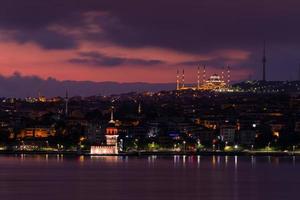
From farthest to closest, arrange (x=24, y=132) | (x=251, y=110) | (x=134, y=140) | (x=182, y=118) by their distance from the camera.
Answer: (x=251, y=110)
(x=182, y=118)
(x=24, y=132)
(x=134, y=140)

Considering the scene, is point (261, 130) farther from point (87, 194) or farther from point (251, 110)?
point (87, 194)

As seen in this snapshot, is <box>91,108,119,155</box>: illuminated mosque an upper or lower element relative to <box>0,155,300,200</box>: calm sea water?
upper

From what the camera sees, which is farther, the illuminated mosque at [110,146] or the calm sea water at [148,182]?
the illuminated mosque at [110,146]

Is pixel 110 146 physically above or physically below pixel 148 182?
above

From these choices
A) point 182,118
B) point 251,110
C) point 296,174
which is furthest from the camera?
point 251,110

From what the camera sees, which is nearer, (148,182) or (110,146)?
(148,182)

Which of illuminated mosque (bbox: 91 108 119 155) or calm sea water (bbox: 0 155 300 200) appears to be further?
illuminated mosque (bbox: 91 108 119 155)

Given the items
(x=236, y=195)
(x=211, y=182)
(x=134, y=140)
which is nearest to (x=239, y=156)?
(x=134, y=140)

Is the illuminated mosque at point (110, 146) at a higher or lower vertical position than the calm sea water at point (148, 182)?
higher
